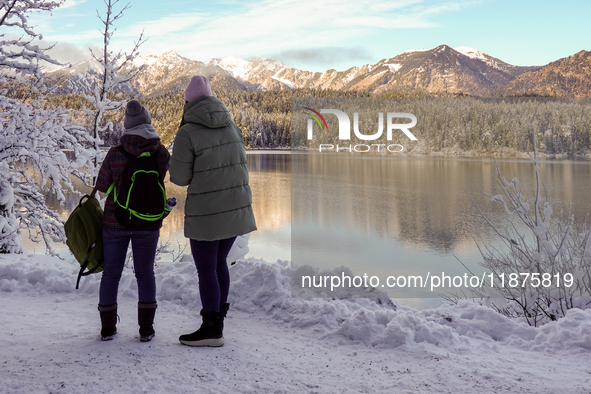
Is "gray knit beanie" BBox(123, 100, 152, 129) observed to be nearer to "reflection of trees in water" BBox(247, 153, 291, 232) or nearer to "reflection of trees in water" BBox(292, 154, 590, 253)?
"reflection of trees in water" BBox(292, 154, 590, 253)

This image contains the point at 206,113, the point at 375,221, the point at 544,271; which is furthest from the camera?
the point at 375,221

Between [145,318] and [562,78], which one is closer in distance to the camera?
[145,318]

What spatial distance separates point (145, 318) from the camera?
117 inches

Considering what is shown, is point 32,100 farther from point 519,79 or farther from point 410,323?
point 519,79

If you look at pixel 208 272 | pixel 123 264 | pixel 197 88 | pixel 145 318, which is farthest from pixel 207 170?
pixel 145 318

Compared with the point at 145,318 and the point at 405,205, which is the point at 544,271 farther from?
the point at 405,205

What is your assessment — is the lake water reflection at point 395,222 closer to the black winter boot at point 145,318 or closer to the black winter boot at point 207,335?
the black winter boot at point 207,335

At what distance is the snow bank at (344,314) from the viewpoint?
10.8 feet

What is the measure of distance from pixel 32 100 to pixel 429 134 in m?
82.2

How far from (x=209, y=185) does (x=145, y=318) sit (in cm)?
97

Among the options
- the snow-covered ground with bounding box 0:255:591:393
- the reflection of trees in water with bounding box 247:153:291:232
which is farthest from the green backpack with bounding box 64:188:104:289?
the reflection of trees in water with bounding box 247:153:291:232

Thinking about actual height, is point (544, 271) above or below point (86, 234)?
below

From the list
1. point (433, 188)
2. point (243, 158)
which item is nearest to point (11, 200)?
point (243, 158)

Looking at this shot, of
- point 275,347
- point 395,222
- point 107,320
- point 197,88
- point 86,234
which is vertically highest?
point 197,88
